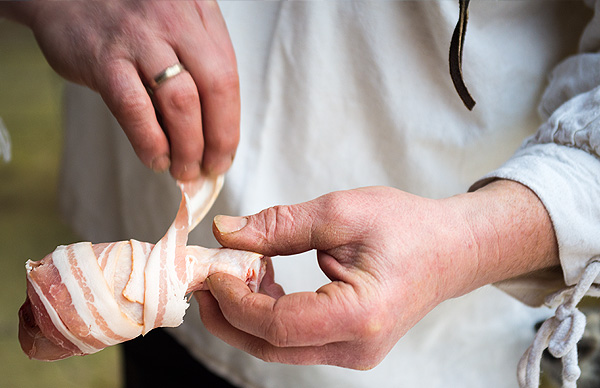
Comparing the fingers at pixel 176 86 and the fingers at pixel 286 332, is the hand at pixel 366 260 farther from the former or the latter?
the fingers at pixel 176 86

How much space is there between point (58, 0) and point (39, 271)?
1.12ft

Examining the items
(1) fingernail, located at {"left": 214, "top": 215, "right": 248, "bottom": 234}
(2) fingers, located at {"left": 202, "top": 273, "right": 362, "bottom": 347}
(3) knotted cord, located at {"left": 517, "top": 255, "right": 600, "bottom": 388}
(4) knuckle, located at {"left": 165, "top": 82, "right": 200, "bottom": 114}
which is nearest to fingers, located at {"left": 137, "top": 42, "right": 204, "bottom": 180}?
(4) knuckle, located at {"left": 165, "top": 82, "right": 200, "bottom": 114}

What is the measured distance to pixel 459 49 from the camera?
65cm

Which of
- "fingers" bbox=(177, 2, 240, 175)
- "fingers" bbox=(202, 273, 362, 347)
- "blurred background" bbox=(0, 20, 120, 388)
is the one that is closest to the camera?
"fingers" bbox=(202, 273, 362, 347)

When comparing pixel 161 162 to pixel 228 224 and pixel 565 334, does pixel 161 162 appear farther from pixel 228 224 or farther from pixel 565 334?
pixel 565 334

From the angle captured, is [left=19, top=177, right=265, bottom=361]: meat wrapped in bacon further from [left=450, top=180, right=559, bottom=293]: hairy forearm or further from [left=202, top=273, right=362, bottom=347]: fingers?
[left=450, top=180, right=559, bottom=293]: hairy forearm

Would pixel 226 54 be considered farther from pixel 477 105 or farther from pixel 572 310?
pixel 572 310

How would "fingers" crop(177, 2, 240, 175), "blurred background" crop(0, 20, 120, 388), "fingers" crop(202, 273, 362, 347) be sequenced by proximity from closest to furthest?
"fingers" crop(202, 273, 362, 347) → "fingers" crop(177, 2, 240, 175) → "blurred background" crop(0, 20, 120, 388)

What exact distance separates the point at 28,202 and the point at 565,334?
2397mm

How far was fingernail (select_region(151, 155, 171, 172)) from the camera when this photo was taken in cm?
65

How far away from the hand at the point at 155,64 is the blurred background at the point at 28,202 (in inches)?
16.4

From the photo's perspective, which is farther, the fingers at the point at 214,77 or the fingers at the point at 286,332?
the fingers at the point at 214,77

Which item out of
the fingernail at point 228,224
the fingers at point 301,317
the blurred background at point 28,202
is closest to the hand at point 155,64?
the fingernail at point 228,224

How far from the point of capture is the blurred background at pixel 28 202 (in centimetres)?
164
